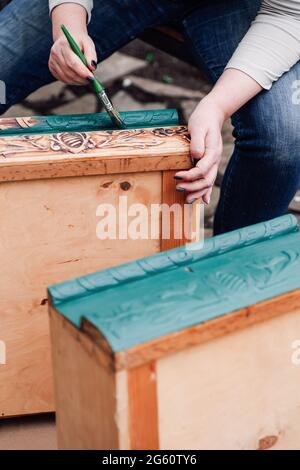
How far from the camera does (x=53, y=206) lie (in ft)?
3.55

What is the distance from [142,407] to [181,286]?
159 millimetres

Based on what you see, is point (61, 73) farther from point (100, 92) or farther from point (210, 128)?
point (210, 128)

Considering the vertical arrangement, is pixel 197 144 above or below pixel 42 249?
above

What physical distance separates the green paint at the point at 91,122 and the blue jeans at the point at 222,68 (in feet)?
0.57

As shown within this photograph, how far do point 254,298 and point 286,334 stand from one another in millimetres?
99

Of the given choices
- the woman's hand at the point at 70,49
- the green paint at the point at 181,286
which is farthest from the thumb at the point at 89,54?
the green paint at the point at 181,286

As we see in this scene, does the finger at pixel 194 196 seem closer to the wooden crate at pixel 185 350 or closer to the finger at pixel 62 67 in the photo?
the wooden crate at pixel 185 350

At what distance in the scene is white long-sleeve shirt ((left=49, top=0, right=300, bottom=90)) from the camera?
121 centimetres

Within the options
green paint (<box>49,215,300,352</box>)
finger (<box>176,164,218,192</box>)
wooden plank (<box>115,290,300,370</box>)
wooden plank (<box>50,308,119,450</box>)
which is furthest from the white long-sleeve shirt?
wooden plank (<box>50,308,119,450</box>)

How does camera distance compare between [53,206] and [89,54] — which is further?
[89,54]

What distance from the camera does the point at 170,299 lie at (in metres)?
0.85

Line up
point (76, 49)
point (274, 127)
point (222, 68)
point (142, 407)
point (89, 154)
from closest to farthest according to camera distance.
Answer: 1. point (142, 407)
2. point (89, 154)
3. point (76, 49)
4. point (274, 127)
5. point (222, 68)

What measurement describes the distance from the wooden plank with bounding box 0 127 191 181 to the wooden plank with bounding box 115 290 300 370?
322mm

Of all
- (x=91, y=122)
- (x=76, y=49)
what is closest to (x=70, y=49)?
(x=76, y=49)
